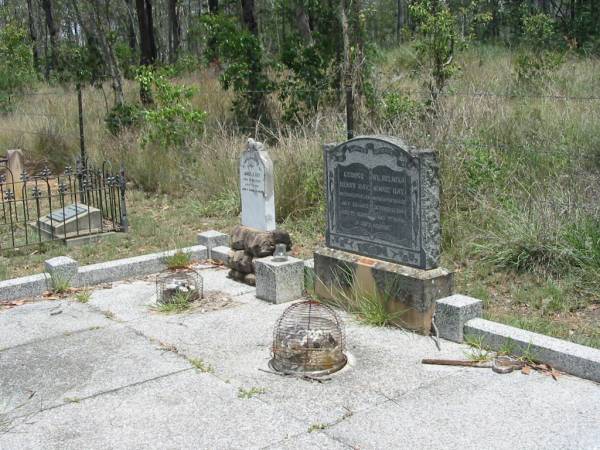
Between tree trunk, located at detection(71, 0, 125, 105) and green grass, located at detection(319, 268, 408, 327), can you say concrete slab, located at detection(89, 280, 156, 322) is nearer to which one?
green grass, located at detection(319, 268, 408, 327)

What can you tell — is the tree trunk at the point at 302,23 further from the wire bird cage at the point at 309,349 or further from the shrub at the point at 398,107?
the wire bird cage at the point at 309,349

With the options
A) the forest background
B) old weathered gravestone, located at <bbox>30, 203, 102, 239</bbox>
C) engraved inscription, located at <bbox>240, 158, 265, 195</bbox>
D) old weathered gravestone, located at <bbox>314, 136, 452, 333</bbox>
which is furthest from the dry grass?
engraved inscription, located at <bbox>240, 158, 265, 195</bbox>

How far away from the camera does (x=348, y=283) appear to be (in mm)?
6508

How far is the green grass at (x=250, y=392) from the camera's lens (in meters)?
4.91

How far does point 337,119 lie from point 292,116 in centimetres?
259

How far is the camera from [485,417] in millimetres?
4496

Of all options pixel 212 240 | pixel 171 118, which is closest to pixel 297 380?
pixel 212 240

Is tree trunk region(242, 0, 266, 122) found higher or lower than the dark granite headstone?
higher

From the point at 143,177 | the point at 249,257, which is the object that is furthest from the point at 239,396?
the point at 143,177

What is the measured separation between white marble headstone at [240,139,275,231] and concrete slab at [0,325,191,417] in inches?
74.6

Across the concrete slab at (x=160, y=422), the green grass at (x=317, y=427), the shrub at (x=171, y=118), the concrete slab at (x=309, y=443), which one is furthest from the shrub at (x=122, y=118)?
the concrete slab at (x=309, y=443)

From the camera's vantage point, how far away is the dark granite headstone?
5.88m

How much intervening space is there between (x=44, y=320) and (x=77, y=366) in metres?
1.29

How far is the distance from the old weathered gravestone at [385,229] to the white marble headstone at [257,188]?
88 cm
